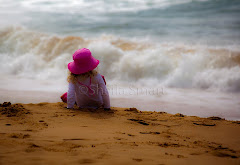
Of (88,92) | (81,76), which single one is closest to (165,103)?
(88,92)

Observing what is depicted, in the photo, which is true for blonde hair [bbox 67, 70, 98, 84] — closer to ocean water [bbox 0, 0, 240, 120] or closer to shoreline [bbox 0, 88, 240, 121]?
shoreline [bbox 0, 88, 240, 121]

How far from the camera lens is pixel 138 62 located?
8000 mm

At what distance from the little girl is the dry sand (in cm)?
17

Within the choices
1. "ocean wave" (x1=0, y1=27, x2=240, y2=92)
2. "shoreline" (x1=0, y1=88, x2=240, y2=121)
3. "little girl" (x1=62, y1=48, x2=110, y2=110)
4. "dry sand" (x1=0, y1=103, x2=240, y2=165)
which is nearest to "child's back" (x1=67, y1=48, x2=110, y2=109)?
"little girl" (x1=62, y1=48, x2=110, y2=110)

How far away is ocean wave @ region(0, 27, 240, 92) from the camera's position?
22.6 feet

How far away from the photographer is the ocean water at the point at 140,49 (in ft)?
20.1

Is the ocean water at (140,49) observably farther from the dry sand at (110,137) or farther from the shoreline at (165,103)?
the dry sand at (110,137)

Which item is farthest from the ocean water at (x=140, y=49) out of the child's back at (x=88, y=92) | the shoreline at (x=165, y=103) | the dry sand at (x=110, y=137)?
the dry sand at (x=110, y=137)

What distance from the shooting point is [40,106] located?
4.12 m

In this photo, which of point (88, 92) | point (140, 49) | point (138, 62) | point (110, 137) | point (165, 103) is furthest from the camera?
point (140, 49)

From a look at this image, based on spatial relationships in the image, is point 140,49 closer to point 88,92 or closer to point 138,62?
point 138,62

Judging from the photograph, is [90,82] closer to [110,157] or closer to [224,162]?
[110,157]

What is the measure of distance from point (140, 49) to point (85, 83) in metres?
5.35

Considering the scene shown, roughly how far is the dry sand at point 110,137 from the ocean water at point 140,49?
1.55 m
